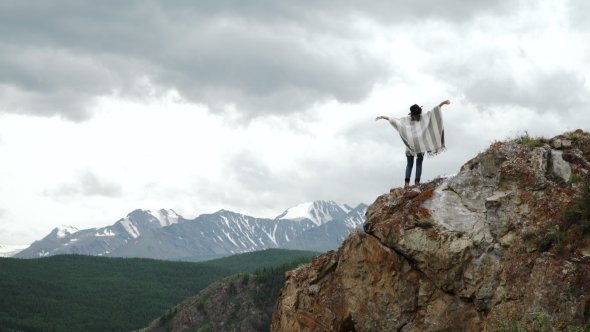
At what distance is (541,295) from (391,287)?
14.4 feet

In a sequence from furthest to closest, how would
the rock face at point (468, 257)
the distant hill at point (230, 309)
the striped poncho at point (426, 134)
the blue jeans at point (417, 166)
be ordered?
the distant hill at point (230, 309)
the blue jeans at point (417, 166)
the striped poncho at point (426, 134)
the rock face at point (468, 257)

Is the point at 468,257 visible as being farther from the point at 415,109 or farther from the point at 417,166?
the point at 415,109

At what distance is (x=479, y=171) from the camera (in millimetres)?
17266

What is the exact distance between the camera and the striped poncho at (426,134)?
19.3m

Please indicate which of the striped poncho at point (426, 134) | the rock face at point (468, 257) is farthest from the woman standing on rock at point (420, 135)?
the rock face at point (468, 257)

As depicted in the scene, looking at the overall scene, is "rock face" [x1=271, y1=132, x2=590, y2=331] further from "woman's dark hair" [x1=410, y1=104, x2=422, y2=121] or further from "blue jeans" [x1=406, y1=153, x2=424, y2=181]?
"woman's dark hair" [x1=410, y1=104, x2=422, y2=121]

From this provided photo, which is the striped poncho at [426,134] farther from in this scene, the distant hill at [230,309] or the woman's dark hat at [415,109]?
the distant hill at [230,309]

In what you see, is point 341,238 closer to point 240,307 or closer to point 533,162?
point 533,162

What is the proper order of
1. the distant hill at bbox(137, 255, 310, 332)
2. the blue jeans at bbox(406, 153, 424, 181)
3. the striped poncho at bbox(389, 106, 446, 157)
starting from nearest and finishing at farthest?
the striped poncho at bbox(389, 106, 446, 157) < the blue jeans at bbox(406, 153, 424, 181) < the distant hill at bbox(137, 255, 310, 332)

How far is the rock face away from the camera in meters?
13.7

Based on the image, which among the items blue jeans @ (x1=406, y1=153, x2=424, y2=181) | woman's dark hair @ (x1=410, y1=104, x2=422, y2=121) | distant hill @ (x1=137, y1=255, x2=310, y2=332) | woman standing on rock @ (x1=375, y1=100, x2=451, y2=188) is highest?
woman's dark hair @ (x1=410, y1=104, x2=422, y2=121)

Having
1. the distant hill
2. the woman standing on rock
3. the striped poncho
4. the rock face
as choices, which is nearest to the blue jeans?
the woman standing on rock

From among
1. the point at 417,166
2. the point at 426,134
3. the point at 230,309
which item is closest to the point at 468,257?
the point at 417,166

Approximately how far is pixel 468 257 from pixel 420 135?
217 inches
